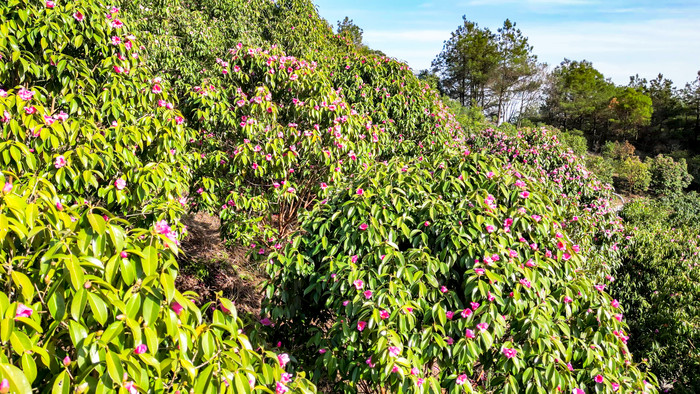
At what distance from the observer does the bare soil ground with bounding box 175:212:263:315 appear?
4.49 m

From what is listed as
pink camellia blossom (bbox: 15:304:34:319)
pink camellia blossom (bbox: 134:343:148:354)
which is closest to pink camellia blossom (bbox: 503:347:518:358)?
pink camellia blossom (bbox: 134:343:148:354)

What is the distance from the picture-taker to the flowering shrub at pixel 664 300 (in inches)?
165

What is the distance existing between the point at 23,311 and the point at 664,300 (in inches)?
245

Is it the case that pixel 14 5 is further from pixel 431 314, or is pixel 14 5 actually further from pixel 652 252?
pixel 652 252

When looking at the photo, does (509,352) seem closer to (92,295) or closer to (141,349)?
(141,349)

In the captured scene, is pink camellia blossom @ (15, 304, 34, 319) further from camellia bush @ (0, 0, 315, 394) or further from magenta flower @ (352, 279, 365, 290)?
magenta flower @ (352, 279, 365, 290)

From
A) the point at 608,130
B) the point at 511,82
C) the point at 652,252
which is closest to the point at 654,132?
the point at 608,130

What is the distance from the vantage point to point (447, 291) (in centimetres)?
228

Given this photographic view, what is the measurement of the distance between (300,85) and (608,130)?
1412 inches

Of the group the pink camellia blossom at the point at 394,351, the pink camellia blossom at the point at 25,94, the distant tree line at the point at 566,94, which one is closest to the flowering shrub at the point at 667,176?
the distant tree line at the point at 566,94

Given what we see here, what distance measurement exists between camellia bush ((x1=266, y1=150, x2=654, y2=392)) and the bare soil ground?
1830 mm

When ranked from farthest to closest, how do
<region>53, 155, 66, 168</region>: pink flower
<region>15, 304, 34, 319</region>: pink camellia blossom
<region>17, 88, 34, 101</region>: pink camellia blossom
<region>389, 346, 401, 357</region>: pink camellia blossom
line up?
1. <region>17, 88, 34, 101</region>: pink camellia blossom
2. <region>53, 155, 66, 168</region>: pink flower
3. <region>389, 346, 401, 357</region>: pink camellia blossom
4. <region>15, 304, 34, 319</region>: pink camellia blossom

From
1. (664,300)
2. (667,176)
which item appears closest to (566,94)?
(667,176)

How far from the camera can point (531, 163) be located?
6.13 m
